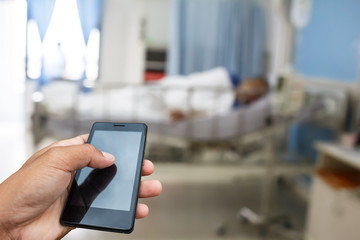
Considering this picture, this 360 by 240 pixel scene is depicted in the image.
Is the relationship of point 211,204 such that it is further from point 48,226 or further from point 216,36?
point 48,226

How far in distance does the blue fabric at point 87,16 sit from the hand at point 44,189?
0.27 meters

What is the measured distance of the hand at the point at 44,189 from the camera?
36cm

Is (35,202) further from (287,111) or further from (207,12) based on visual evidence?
(207,12)

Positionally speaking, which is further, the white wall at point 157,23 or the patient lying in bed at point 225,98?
the white wall at point 157,23

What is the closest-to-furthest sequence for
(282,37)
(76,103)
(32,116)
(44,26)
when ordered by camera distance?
1. (44,26)
2. (32,116)
3. (76,103)
4. (282,37)

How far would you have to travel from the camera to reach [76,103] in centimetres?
128

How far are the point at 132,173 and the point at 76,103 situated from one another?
100 cm

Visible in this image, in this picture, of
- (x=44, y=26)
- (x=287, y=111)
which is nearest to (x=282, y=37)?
(x=287, y=111)

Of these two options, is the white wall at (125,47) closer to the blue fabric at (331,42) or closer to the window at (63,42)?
the window at (63,42)

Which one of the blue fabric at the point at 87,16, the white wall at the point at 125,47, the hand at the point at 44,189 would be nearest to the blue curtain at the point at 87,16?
the blue fabric at the point at 87,16

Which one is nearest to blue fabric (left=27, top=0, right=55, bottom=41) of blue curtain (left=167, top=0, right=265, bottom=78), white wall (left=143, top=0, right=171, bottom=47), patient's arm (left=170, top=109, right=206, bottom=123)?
patient's arm (left=170, top=109, right=206, bottom=123)

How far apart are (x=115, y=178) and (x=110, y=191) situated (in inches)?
0.6

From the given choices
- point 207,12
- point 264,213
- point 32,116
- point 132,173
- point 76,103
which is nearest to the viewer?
point 132,173

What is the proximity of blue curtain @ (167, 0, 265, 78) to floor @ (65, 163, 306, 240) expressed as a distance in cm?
Result: 74
